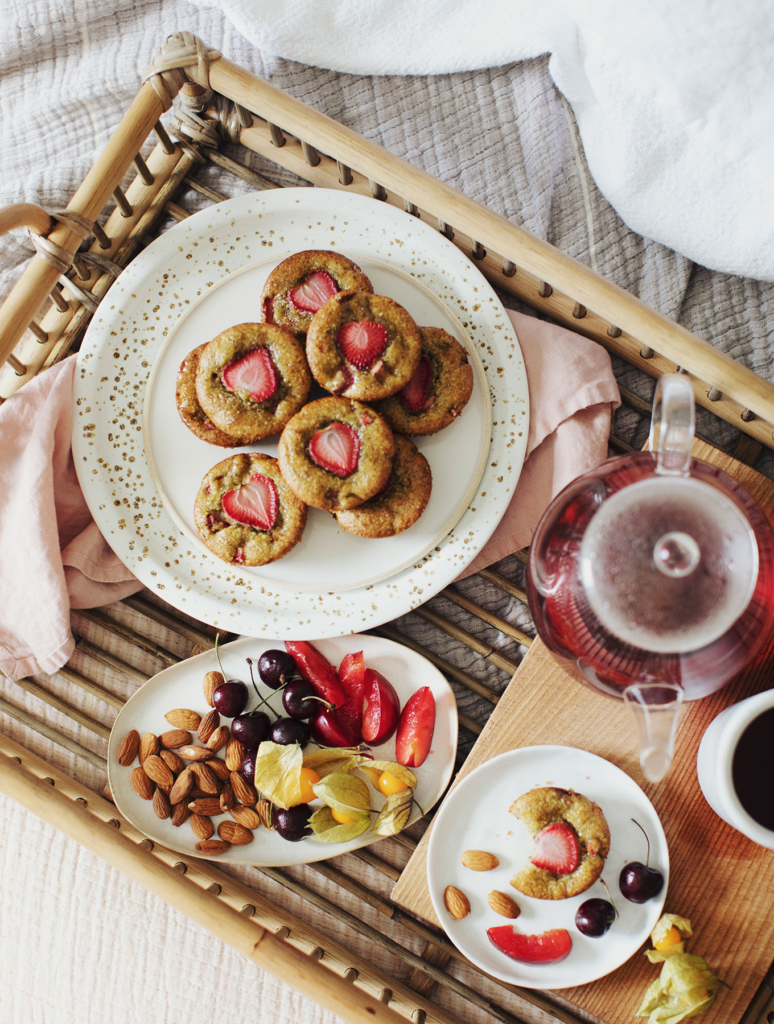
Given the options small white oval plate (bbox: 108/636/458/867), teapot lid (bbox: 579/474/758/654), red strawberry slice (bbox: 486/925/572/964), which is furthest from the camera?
small white oval plate (bbox: 108/636/458/867)

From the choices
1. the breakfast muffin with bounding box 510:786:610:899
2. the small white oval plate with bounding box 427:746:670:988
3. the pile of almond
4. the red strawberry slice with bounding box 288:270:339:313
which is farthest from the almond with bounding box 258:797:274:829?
the red strawberry slice with bounding box 288:270:339:313

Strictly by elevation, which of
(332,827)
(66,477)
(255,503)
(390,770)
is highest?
(255,503)

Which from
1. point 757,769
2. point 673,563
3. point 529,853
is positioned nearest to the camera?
point 673,563

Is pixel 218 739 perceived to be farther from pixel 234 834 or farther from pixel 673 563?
pixel 673 563

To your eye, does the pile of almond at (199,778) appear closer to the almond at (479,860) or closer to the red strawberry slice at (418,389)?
the almond at (479,860)

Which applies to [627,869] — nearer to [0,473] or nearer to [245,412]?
[245,412]

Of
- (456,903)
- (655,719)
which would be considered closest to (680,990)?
(456,903)

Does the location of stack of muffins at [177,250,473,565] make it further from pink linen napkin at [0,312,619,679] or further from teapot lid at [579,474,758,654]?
teapot lid at [579,474,758,654]
